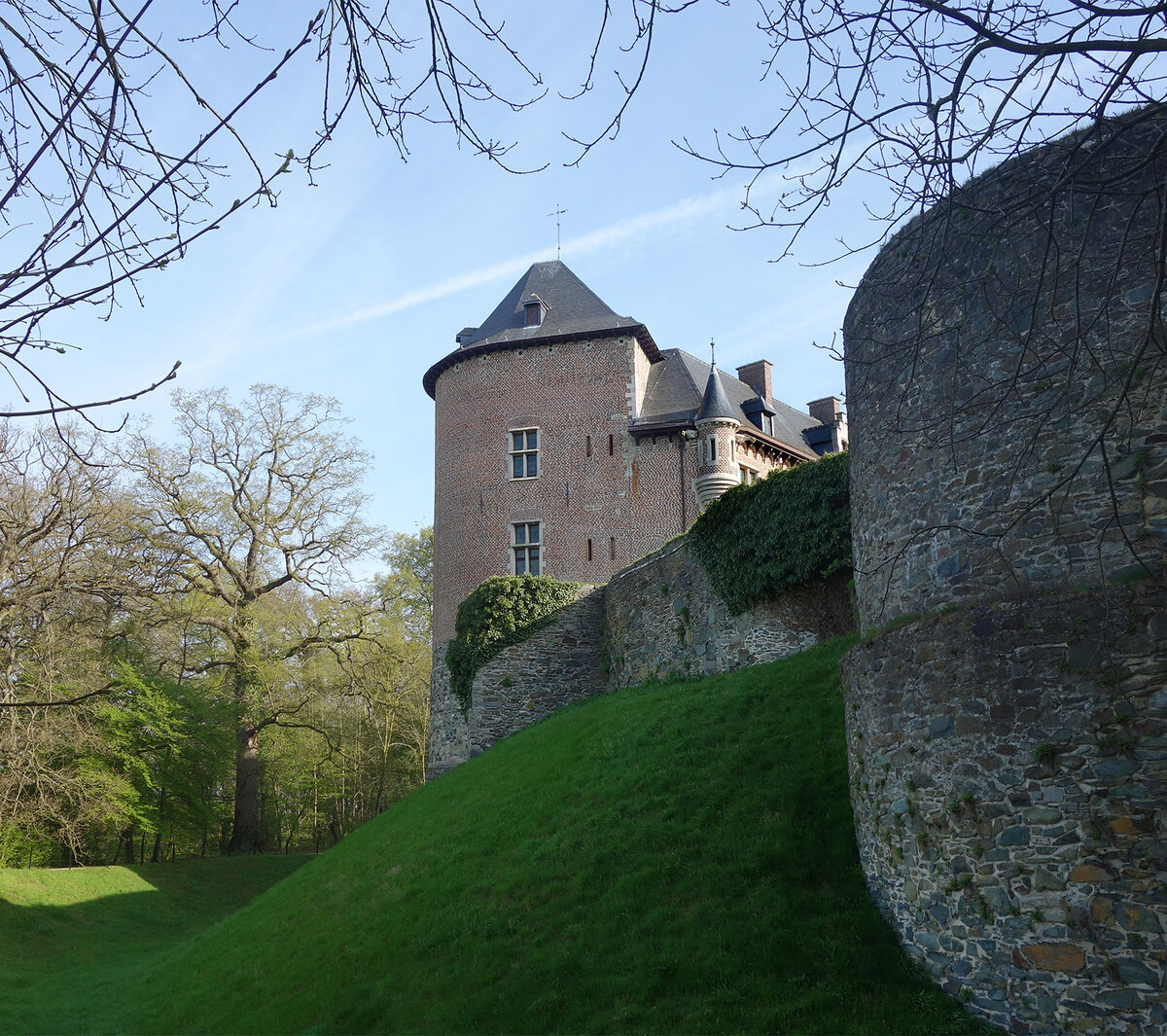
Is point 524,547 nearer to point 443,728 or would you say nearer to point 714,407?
point 443,728

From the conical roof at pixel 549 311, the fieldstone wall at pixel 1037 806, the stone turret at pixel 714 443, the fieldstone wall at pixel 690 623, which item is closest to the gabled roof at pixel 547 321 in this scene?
the conical roof at pixel 549 311

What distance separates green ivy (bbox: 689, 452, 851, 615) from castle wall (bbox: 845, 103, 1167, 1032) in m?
6.45

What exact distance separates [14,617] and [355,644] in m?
18.9

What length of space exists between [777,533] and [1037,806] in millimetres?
9523

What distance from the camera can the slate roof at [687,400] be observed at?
27172 mm

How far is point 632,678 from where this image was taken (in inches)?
798

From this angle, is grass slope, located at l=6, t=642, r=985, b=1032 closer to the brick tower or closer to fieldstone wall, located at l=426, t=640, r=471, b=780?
fieldstone wall, located at l=426, t=640, r=471, b=780

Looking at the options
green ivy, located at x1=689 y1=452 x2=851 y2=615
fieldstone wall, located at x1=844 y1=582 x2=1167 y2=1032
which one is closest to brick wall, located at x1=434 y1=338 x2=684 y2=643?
green ivy, located at x1=689 y1=452 x2=851 y2=615

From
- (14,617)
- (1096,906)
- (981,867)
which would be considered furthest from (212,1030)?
(1096,906)

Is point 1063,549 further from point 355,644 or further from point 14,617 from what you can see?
point 355,644

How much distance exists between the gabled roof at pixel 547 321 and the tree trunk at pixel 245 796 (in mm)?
11363

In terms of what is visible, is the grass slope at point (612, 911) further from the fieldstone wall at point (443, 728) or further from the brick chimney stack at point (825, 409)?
the brick chimney stack at point (825, 409)

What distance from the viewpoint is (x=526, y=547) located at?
2684 cm

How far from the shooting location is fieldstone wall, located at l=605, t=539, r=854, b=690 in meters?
16.1
